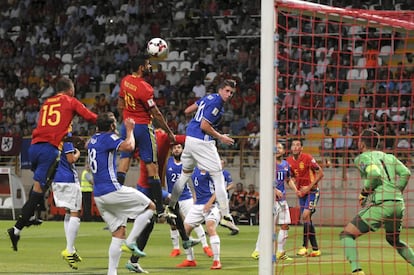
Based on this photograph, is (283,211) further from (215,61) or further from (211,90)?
(215,61)

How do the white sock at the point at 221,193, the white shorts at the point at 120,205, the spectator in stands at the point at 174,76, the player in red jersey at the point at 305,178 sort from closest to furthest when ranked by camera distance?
the white shorts at the point at 120,205
the white sock at the point at 221,193
the player in red jersey at the point at 305,178
the spectator in stands at the point at 174,76

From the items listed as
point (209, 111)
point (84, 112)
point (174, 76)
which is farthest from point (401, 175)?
point (174, 76)

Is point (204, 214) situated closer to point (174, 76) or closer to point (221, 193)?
point (221, 193)

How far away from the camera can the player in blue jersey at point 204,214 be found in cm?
1465

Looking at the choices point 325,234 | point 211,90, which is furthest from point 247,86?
point 325,234

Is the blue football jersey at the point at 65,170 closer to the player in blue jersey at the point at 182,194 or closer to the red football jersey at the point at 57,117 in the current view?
the red football jersey at the point at 57,117

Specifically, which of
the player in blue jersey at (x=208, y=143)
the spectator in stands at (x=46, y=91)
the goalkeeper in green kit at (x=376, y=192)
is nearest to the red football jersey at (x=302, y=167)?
the player in blue jersey at (x=208, y=143)

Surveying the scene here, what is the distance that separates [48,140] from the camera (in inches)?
584

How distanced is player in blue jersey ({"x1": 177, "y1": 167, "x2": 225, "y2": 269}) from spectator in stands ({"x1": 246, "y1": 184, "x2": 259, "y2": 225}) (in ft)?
40.4

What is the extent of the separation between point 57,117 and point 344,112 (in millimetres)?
10147

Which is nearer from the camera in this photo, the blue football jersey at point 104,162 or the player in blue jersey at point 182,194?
the blue football jersey at point 104,162

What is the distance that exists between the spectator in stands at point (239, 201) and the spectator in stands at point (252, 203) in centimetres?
12

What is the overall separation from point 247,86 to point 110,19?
8275mm

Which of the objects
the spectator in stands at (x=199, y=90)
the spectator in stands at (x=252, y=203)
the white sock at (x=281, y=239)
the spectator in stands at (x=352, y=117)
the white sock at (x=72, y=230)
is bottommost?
the spectator in stands at (x=252, y=203)
